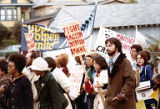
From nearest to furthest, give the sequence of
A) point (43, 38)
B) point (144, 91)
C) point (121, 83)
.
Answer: point (121, 83)
point (144, 91)
point (43, 38)

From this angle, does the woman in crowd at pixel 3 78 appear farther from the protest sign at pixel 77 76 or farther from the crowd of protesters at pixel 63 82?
the protest sign at pixel 77 76

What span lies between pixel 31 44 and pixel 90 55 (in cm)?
410

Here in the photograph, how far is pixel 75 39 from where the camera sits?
34.2 feet

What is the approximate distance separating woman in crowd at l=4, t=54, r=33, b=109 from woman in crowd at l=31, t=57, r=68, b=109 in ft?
1.31

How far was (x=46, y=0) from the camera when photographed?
68000 mm

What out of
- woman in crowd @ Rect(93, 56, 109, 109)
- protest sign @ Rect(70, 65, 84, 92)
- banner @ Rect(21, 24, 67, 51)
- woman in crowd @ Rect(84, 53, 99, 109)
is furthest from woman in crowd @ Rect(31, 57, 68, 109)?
banner @ Rect(21, 24, 67, 51)

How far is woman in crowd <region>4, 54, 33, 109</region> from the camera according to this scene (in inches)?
292

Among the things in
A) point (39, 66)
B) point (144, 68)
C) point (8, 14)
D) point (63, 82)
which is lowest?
point (8, 14)

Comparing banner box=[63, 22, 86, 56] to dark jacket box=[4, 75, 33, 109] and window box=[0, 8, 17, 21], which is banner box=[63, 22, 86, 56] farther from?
window box=[0, 8, 17, 21]

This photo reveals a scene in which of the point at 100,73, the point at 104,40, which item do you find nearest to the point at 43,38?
the point at 104,40

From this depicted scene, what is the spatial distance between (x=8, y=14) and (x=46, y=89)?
63296 mm

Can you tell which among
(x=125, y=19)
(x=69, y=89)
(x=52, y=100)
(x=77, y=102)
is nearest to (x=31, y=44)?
(x=77, y=102)

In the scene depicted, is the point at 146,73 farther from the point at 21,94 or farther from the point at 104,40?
the point at 21,94

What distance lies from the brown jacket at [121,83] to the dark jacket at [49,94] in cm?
95
